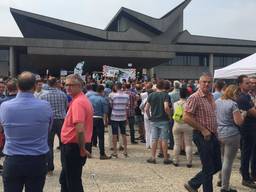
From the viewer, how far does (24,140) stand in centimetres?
464

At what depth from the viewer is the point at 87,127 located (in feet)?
20.0

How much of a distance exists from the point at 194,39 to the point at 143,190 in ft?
211

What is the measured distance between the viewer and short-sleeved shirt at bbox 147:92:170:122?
10625 mm

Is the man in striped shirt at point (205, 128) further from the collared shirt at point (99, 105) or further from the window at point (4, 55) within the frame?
the window at point (4, 55)

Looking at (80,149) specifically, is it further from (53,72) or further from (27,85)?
(53,72)

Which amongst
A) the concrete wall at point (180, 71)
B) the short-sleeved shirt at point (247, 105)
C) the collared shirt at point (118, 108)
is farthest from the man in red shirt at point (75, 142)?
the concrete wall at point (180, 71)

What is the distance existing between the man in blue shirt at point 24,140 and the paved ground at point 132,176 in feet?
10.8

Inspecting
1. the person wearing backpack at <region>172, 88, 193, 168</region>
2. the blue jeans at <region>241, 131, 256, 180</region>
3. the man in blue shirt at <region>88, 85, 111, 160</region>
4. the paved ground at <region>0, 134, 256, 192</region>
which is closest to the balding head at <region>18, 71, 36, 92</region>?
the paved ground at <region>0, 134, 256, 192</region>

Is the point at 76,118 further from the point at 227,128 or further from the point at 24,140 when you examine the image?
the point at 227,128

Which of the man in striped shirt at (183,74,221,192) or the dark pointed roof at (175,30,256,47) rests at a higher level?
the dark pointed roof at (175,30,256,47)

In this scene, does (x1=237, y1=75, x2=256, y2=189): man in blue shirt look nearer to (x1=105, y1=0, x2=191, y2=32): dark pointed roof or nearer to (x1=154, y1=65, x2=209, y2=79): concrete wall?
(x1=154, y1=65, x2=209, y2=79): concrete wall

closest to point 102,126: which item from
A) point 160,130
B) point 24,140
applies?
point 160,130

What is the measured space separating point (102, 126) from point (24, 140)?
6762 millimetres

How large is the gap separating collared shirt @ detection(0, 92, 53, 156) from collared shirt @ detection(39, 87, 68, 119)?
433 centimetres
